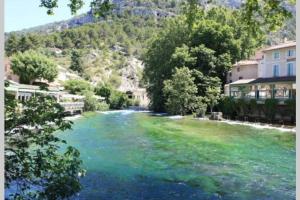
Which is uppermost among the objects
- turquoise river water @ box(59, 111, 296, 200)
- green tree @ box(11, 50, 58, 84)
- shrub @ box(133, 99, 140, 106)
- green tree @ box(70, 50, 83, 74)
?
green tree @ box(70, 50, 83, 74)

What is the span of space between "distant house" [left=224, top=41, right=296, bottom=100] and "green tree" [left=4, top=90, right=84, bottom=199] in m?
37.6

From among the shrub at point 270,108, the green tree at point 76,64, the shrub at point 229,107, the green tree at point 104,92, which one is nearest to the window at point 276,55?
the shrub at point 229,107

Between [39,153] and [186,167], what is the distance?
11389mm

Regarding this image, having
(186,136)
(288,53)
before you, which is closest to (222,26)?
(288,53)

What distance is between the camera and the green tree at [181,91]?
5375 cm

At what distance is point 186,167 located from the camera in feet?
55.6

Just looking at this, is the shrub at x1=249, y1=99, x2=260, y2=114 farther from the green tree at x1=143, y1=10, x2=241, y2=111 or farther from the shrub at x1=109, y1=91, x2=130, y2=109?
the shrub at x1=109, y1=91, x2=130, y2=109

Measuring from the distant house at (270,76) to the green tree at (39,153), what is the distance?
37.6m

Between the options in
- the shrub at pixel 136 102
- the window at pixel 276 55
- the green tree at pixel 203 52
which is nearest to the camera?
the window at pixel 276 55

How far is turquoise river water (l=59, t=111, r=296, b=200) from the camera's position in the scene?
12758 mm

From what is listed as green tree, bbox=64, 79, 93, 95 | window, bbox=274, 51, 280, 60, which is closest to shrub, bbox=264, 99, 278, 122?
window, bbox=274, 51, 280, 60

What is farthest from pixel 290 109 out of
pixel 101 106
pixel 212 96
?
pixel 101 106

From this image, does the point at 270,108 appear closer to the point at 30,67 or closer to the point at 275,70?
the point at 275,70

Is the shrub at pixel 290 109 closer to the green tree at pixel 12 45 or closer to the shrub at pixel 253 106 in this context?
the shrub at pixel 253 106
